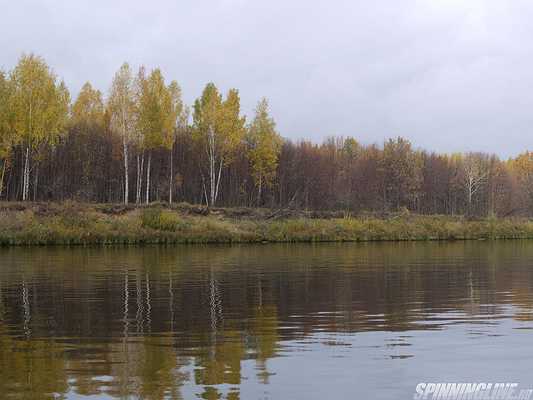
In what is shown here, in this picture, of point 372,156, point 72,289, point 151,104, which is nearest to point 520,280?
point 72,289

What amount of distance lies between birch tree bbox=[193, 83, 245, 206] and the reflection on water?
4171 cm

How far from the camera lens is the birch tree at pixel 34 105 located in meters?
55.4

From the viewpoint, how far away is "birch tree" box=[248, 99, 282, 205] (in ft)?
234

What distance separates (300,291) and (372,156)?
74.9 m

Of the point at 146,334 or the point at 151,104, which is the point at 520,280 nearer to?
the point at 146,334

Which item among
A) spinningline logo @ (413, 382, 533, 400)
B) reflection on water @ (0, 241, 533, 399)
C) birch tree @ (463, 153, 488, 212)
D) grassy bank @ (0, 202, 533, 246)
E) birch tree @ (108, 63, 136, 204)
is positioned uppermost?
birch tree @ (108, 63, 136, 204)

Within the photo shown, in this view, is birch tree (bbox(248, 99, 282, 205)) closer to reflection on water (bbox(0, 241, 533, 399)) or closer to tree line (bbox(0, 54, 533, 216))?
tree line (bbox(0, 54, 533, 216))

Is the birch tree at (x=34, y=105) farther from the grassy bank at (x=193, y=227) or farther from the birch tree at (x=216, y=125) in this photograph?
the birch tree at (x=216, y=125)

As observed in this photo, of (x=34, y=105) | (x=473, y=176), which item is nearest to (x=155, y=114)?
(x=34, y=105)

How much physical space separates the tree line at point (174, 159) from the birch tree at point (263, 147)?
12 centimetres

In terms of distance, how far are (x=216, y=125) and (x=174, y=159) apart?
28.0 ft

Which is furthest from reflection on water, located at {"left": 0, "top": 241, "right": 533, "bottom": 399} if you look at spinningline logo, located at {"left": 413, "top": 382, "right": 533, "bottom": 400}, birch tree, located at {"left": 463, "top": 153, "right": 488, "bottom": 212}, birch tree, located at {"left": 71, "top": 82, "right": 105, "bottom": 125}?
birch tree, located at {"left": 463, "top": 153, "right": 488, "bottom": 212}

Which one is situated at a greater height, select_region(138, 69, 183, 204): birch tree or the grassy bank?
select_region(138, 69, 183, 204): birch tree

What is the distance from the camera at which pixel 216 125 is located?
A: 67.1m
